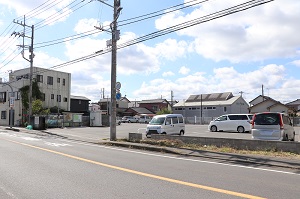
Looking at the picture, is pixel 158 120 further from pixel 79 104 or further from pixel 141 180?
pixel 79 104

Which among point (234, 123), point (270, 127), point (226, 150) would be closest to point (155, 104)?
point (234, 123)

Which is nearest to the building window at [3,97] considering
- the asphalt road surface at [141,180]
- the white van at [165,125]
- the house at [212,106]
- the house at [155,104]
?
the white van at [165,125]

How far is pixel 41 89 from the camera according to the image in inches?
1994

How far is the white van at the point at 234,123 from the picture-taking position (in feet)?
93.1

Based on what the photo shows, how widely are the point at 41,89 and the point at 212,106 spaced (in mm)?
38157

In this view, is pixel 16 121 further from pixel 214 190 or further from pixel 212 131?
pixel 214 190

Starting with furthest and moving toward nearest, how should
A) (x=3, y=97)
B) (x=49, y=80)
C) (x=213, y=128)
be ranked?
(x=49, y=80), (x=3, y=97), (x=213, y=128)

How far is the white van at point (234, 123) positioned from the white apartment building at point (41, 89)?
3050 centimetres

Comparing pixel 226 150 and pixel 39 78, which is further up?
pixel 39 78

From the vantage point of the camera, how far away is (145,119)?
6425 centimetres

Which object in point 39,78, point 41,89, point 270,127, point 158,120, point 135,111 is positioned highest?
point 39,78

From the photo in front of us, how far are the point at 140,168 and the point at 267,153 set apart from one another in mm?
6064

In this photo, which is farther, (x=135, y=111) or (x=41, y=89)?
(x=135, y=111)

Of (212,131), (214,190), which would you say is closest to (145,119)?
(212,131)
